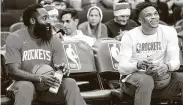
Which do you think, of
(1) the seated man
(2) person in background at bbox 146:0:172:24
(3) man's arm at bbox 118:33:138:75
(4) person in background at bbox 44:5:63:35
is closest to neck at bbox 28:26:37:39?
(3) man's arm at bbox 118:33:138:75

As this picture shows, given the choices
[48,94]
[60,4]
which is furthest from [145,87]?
[60,4]

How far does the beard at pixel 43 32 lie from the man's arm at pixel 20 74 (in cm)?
33

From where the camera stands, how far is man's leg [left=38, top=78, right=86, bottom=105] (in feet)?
11.0

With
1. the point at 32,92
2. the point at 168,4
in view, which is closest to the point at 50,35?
the point at 32,92

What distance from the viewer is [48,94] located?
348 centimetres

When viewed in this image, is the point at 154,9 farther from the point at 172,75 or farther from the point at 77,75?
the point at 77,75

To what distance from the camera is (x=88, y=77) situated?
4379 millimetres

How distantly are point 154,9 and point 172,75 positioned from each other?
0.62 meters

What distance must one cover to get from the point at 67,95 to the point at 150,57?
88cm

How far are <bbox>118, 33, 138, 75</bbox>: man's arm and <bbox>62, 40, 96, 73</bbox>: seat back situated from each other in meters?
0.63

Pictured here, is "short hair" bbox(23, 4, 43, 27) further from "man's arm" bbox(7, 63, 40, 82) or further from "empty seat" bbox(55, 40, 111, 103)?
"empty seat" bbox(55, 40, 111, 103)

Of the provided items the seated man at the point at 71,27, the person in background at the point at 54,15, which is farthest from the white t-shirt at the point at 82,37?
the person in background at the point at 54,15

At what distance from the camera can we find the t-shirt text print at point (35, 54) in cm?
357

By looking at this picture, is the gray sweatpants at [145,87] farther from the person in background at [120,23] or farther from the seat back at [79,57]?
the person in background at [120,23]
